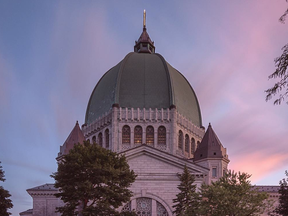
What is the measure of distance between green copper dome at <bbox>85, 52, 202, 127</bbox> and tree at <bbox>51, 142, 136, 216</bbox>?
22.3 m

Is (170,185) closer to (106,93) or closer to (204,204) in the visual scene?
(204,204)

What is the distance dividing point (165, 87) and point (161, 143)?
321 inches

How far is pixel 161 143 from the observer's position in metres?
58.4

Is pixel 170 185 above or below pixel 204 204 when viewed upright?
above

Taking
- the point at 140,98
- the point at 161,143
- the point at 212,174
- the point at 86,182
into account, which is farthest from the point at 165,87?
the point at 86,182

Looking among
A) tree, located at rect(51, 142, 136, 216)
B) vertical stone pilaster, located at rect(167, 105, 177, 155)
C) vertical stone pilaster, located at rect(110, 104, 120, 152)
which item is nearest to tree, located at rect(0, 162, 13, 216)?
tree, located at rect(51, 142, 136, 216)

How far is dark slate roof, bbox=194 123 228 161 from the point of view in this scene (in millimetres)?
54394

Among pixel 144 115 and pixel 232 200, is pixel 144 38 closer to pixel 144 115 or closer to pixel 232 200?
pixel 144 115

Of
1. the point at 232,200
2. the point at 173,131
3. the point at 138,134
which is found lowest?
the point at 232,200

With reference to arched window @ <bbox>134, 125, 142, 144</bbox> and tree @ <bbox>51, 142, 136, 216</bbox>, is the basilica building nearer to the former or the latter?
arched window @ <bbox>134, 125, 142, 144</bbox>

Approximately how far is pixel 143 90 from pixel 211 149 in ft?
42.7

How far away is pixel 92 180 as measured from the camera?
3769 centimetres

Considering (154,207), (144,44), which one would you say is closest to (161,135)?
(154,207)

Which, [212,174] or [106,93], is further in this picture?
[106,93]
